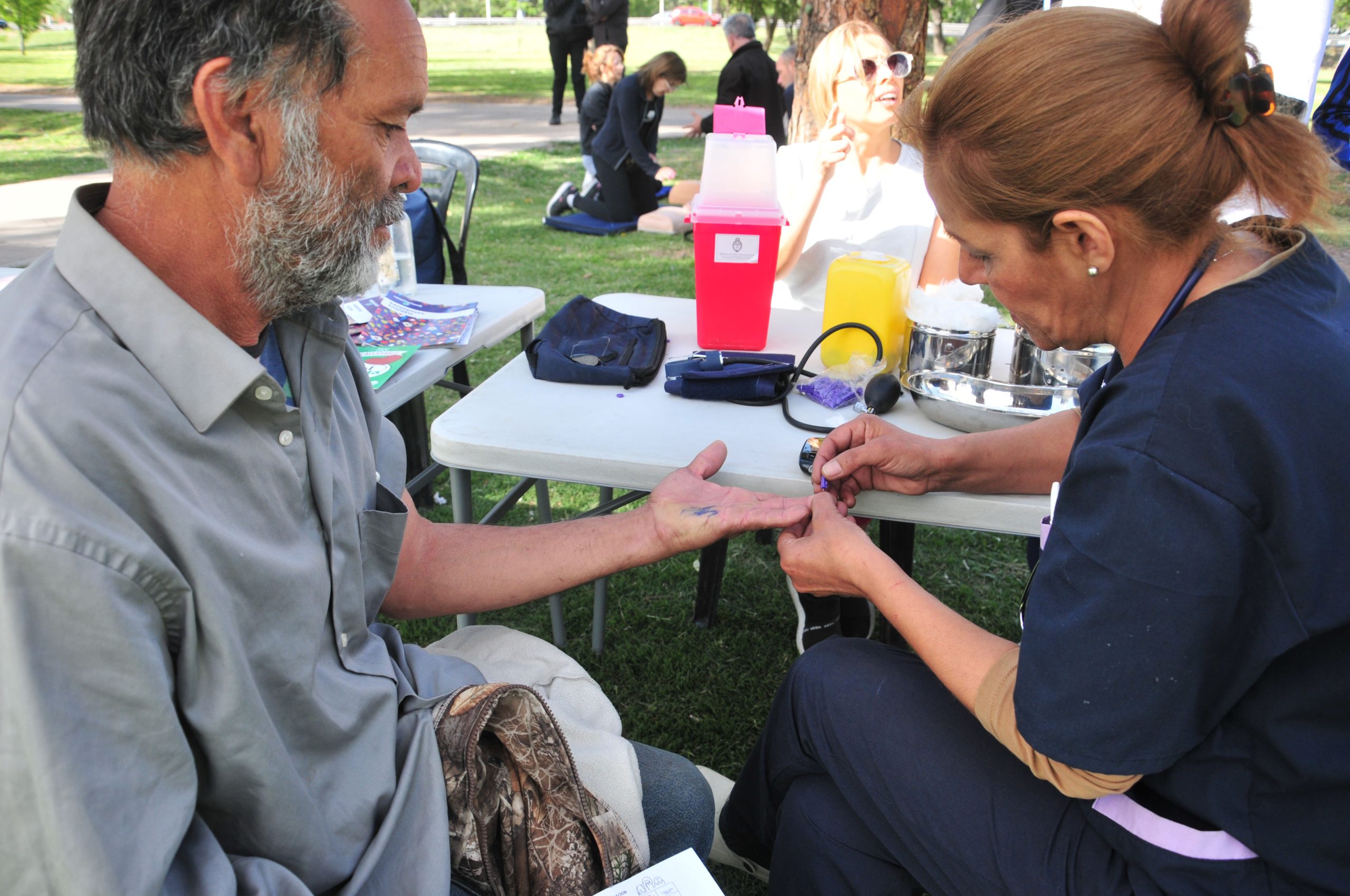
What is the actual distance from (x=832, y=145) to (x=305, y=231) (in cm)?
230

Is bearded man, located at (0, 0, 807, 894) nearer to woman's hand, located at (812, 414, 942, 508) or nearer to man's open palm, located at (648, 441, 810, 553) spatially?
man's open palm, located at (648, 441, 810, 553)

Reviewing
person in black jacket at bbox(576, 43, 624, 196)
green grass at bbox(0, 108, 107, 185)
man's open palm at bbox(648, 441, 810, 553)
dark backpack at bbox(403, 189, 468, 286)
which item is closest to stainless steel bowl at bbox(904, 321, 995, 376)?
man's open palm at bbox(648, 441, 810, 553)

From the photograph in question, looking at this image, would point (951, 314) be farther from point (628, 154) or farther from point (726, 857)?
point (628, 154)

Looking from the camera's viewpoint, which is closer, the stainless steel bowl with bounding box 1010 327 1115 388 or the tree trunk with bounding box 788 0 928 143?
the stainless steel bowl with bounding box 1010 327 1115 388

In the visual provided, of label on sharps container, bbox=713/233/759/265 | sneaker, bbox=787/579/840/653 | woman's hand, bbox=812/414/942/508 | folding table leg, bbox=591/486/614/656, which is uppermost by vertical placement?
label on sharps container, bbox=713/233/759/265

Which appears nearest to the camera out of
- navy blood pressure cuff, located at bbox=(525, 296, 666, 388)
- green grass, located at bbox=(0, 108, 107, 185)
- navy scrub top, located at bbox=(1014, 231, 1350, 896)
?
navy scrub top, located at bbox=(1014, 231, 1350, 896)

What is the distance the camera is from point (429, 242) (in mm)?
3734

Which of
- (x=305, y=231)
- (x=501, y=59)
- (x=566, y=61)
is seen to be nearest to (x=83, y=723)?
(x=305, y=231)

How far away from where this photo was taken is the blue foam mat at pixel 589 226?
8289mm

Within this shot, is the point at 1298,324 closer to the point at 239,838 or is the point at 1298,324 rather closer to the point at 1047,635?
the point at 1047,635

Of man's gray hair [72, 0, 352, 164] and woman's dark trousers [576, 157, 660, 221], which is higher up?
man's gray hair [72, 0, 352, 164]

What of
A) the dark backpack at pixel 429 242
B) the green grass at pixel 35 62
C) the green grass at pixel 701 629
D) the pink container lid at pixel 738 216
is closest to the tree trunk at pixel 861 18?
the dark backpack at pixel 429 242

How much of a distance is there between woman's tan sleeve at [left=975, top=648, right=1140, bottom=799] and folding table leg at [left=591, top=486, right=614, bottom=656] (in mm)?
1725

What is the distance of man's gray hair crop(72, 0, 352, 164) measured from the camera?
3.56 feet
